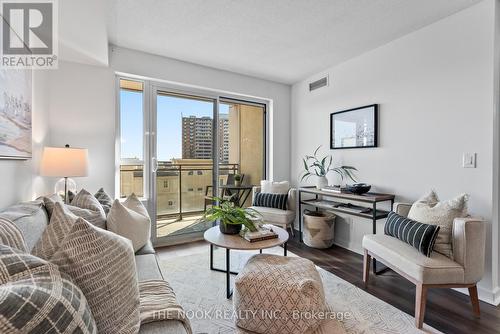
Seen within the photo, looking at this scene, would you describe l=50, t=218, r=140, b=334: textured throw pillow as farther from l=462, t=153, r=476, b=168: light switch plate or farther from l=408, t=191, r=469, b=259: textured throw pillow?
l=462, t=153, r=476, b=168: light switch plate

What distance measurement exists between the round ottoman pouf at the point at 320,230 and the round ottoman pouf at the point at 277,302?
1.60 metres

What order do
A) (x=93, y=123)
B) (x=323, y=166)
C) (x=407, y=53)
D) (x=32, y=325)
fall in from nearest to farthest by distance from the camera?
1. (x=32, y=325)
2. (x=407, y=53)
3. (x=93, y=123)
4. (x=323, y=166)

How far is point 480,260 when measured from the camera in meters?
1.71

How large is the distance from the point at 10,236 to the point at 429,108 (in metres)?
3.21

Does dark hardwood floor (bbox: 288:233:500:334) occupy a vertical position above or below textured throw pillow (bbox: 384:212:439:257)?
below

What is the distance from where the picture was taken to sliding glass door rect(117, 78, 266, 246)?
125 inches

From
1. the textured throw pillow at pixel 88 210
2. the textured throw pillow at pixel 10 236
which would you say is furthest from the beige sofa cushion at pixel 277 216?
the textured throw pillow at pixel 10 236

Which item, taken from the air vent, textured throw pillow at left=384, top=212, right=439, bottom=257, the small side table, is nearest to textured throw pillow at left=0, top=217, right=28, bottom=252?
textured throw pillow at left=384, top=212, right=439, bottom=257

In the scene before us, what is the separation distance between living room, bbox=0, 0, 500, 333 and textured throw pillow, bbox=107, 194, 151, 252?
0.05 ft

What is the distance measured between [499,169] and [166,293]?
105 inches

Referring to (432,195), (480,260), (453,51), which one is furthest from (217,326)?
(453,51)

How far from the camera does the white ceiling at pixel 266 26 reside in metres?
2.13

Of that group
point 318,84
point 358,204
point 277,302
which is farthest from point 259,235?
point 318,84

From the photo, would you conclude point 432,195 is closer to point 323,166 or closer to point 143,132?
point 323,166
